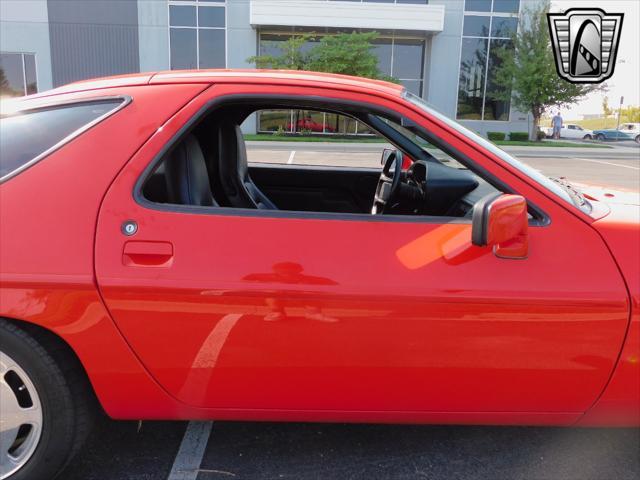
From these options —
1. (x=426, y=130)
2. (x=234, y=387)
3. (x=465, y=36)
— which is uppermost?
(x=465, y=36)

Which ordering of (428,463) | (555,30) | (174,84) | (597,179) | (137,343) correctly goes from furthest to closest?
(555,30), (597,179), (428,463), (174,84), (137,343)

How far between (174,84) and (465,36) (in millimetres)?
28091

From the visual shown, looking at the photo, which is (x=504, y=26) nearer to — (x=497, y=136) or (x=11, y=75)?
(x=497, y=136)

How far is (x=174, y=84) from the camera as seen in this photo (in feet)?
7.11

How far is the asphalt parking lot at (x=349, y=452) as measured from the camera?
2383mm

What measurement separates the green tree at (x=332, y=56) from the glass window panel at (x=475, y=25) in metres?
4.85

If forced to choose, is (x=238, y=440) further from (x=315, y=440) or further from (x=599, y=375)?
(x=599, y=375)

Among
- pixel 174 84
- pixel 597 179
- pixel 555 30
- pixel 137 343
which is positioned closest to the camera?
pixel 137 343

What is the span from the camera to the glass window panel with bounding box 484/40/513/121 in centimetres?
2775

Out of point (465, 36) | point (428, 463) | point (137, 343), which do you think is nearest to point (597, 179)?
point (428, 463)

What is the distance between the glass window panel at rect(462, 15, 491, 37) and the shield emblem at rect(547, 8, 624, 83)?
11.7ft

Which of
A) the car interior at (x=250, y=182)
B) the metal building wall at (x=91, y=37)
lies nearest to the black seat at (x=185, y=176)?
the car interior at (x=250, y=182)

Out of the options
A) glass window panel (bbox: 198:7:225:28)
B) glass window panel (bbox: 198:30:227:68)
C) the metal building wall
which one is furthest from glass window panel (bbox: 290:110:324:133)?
the metal building wall

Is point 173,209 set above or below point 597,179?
above
